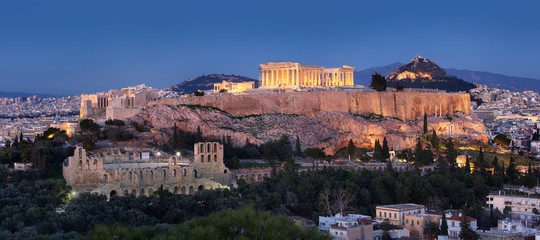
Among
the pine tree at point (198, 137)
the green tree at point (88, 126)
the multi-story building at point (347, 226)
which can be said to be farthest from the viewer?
the pine tree at point (198, 137)

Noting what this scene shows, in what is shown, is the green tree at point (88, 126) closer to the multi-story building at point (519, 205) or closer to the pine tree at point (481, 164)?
the pine tree at point (481, 164)

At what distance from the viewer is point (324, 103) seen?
68.8 m

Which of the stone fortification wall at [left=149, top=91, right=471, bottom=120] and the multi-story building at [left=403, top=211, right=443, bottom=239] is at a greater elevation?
the stone fortification wall at [left=149, top=91, right=471, bottom=120]

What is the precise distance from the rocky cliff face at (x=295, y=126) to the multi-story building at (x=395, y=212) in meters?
19.4

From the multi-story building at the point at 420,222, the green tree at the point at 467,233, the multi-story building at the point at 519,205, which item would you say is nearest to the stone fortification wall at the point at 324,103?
the multi-story building at the point at 519,205

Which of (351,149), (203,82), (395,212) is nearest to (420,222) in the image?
(395,212)

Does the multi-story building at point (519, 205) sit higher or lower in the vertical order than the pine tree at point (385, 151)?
A: lower

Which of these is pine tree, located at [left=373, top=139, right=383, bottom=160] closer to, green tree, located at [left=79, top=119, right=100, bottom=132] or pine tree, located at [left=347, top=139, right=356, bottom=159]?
pine tree, located at [left=347, top=139, right=356, bottom=159]

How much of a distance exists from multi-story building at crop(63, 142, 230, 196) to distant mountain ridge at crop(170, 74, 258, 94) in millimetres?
81584

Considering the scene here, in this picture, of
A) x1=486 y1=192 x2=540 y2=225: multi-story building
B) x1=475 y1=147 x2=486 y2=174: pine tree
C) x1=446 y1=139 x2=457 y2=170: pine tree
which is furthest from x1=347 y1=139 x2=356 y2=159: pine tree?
x1=486 y1=192 x2=540 y2=225: multi-story building

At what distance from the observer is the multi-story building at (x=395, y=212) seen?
3978 centimetres

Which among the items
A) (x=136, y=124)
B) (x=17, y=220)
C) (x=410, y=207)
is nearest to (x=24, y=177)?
(x=17, y=220)

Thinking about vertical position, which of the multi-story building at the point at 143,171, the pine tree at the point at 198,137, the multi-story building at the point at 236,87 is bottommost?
the multi-story building at the point at 143,171

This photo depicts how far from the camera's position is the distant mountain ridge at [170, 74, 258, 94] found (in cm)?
13162
